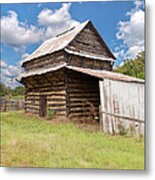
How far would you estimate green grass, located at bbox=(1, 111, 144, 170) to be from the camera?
8.81 ft

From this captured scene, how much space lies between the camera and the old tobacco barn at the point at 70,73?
2.75m

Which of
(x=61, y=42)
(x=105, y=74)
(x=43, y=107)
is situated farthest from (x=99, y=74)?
(x=43, y=107)

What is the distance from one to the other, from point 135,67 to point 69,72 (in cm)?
46

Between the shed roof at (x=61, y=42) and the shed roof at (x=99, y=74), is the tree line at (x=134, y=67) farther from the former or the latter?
the shed roof at (x=61, y=42)

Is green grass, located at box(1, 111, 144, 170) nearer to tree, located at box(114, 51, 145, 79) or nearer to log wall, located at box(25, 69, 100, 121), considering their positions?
log wall, located at box(25, 69, 100, 121)

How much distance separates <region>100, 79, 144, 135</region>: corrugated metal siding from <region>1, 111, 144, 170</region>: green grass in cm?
7

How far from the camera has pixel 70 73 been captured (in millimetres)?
2807

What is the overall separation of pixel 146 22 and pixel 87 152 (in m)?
0.95

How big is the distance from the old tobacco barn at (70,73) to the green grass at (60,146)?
0.11 m

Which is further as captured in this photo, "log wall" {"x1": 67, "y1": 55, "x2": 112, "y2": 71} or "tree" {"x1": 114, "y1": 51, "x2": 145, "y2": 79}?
"log wall" {"x1": 67, "y1": 55, "x2": 112, "y2": 71}

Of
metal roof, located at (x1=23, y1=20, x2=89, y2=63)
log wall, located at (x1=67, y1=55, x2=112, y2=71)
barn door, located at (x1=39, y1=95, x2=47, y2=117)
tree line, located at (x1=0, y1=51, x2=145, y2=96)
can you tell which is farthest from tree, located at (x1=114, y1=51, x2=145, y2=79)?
barn door, located at (x1=39, y1=95, x2=47, y2=117)

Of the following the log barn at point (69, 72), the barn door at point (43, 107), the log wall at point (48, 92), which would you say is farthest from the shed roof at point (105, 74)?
the barn door at point (43, 107)

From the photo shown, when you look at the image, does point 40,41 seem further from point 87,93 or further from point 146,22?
point 146,22

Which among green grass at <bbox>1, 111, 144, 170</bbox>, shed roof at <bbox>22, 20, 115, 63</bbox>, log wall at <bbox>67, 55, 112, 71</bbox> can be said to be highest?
shed roof at <bbox>22, 20, 115, 63</bbox>
